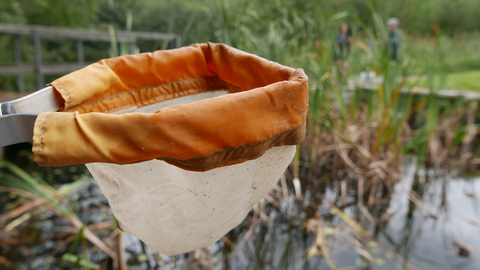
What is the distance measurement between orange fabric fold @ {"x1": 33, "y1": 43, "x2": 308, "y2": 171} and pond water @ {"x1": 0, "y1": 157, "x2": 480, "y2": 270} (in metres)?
1.05

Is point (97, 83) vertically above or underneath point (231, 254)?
Result: above

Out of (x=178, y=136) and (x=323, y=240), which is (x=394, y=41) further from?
(x=178, y=136)

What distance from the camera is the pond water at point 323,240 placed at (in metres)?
1.61

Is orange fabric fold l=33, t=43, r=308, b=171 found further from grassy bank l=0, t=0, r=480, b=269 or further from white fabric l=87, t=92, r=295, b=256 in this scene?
grassy bank l=0, t=0, r=480, b=269

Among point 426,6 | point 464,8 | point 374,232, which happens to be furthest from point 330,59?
point 464,8

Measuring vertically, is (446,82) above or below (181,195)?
below

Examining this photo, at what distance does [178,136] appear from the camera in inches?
17.9

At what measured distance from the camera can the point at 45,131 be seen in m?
0.41

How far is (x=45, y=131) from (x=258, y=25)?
1.83m

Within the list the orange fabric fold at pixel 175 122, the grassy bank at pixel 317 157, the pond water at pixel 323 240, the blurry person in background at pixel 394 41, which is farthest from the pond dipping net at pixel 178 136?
the blurry person in background at pixel 394 41

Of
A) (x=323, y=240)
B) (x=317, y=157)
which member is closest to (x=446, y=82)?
(x=317, y=157)

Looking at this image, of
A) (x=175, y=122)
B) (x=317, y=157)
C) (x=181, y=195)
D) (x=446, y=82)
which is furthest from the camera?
(x=446, y=82)

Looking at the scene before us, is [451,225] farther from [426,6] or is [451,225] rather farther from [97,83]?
[426,6]

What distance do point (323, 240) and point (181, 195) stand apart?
4.59ft
